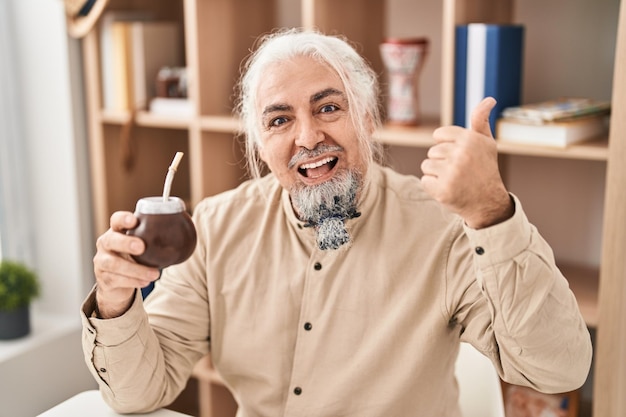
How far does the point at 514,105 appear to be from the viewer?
6.77ft

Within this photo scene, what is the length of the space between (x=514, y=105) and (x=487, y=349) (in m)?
0.90

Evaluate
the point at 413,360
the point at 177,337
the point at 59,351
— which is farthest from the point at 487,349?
the point at 59,351

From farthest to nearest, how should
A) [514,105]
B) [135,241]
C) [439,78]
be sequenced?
[439,78] → [514,105] → [135,241]

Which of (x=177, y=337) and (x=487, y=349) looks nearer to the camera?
(x=487, y=349)

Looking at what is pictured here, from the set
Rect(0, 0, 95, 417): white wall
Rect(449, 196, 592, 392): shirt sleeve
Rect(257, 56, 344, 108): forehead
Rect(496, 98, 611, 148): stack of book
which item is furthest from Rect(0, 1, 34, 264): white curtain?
Rect(449, 196, 592, 392): shirt sleeve

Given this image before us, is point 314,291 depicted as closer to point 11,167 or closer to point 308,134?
point 308,134

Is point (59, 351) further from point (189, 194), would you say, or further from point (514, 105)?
point (514, 105)

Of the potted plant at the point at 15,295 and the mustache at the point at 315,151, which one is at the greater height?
the mustache at the point at 315,151

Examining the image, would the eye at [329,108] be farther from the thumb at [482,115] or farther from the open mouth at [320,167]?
the thumb at [482,115]

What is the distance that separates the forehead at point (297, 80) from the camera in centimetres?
152

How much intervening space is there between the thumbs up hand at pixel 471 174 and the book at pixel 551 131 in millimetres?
799

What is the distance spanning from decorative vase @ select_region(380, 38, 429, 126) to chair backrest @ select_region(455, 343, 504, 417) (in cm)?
72

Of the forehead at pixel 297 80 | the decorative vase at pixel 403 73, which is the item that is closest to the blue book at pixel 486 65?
the decorative vase at pixel 403 73

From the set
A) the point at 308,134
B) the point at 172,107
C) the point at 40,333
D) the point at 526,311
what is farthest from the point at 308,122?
the point at 40,333
